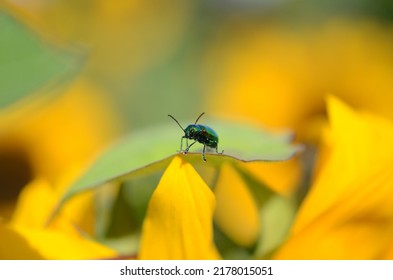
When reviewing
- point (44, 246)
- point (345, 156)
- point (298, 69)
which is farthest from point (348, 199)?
point (298, 69)

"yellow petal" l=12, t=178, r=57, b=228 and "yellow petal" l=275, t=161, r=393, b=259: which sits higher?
"yellow petal" l=12, t=178, r=57, b=228

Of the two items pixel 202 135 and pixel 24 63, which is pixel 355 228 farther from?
pixel 24 63

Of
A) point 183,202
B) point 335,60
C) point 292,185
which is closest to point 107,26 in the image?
point 335,60

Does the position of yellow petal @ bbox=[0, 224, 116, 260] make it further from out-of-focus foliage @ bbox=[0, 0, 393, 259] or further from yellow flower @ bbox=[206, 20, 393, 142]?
yellow flower @ bbox=[206, 20, 393, 142]

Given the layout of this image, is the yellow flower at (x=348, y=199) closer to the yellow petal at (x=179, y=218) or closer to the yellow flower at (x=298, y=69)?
the yellow petal at (x=179, y=218)

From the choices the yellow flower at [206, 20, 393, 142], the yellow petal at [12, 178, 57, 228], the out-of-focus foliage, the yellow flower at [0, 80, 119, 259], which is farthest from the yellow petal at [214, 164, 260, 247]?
the yellow flower at [206, 20, 393, 142]

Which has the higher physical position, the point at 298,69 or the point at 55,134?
the point at 298,69

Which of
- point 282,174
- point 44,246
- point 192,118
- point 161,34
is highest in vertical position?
point 161,34

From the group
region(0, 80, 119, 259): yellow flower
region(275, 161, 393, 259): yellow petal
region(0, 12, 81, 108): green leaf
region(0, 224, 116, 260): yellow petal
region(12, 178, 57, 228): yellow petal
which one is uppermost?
region(0, 80, 119, 259): yellow flower
